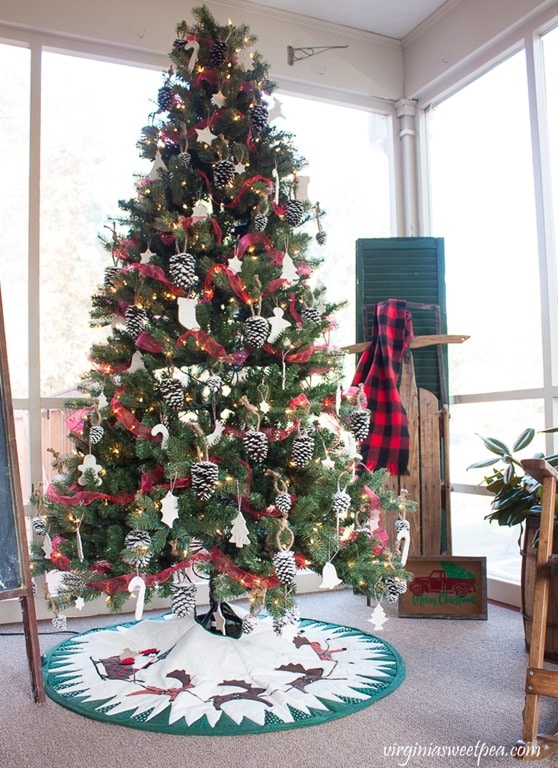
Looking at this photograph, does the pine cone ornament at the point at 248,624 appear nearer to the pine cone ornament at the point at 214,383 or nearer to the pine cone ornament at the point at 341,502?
the pine cone ornament at the point at 341,502

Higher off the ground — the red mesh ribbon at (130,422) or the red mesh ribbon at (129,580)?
the red mesh ribbon at (130,422)

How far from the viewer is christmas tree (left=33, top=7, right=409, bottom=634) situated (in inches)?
83.5

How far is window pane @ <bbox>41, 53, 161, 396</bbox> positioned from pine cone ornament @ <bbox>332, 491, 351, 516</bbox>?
1.57 meters

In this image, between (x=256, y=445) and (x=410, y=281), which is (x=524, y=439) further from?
(x=256, y=445)

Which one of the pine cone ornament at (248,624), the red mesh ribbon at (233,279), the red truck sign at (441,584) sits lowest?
the red truck sign at (441,584)

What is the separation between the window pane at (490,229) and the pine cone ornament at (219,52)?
1505mm

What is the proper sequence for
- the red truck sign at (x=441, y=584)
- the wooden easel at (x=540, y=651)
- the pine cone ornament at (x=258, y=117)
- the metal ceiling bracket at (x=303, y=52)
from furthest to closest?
the metal ceiling bracket at (x=303, y=52), the red truck sign at (x=441, y=584), the pine cone ornament at (x=258, y=117), the wooden easel at (x=540, y=651)

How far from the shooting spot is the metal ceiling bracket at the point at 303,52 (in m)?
3.68

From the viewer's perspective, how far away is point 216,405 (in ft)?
7.61

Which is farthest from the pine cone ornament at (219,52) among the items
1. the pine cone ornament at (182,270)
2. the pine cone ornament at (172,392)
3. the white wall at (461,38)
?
the white wall at (461,38)

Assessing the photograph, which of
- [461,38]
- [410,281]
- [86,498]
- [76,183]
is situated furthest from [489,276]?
[86,498]

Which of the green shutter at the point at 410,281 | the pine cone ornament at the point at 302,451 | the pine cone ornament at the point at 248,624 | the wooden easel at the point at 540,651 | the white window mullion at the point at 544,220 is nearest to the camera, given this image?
the wooden easel at the point at 540,651

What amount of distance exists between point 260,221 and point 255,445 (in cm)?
74

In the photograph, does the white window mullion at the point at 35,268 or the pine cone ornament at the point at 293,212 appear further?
the white window mullion at the point at 35,268
